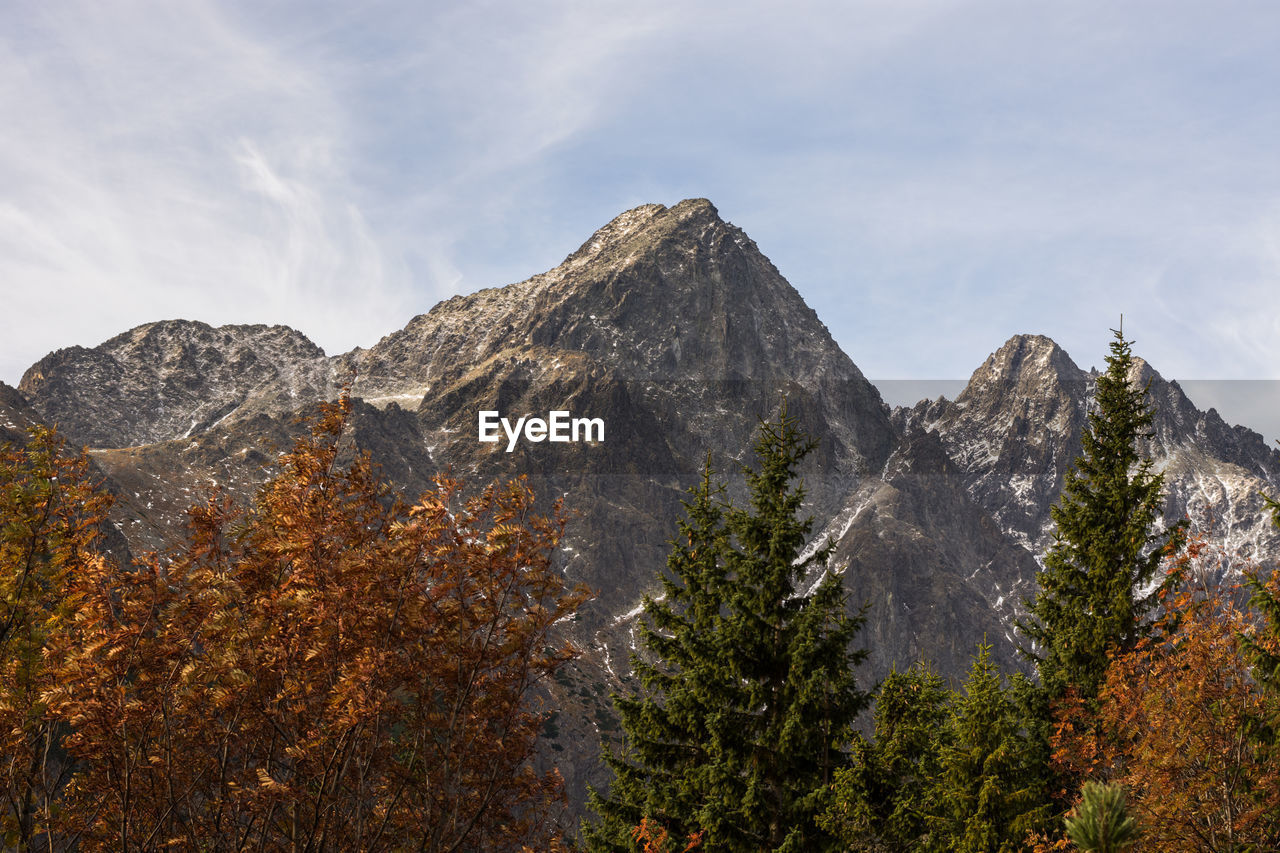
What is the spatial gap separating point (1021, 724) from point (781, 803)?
895 centimetres

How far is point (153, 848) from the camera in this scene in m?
12.0

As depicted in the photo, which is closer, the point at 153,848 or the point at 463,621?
the point at 153,848

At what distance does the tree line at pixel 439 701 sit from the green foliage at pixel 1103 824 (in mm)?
22

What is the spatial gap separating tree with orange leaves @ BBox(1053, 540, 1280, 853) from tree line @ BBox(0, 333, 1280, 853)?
70 millimetres

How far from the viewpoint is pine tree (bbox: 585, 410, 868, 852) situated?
851 inches

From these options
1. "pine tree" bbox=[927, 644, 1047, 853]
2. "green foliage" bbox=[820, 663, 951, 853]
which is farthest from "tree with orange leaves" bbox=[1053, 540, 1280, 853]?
"green foliage" bbox=[820, 663, 951, 853]

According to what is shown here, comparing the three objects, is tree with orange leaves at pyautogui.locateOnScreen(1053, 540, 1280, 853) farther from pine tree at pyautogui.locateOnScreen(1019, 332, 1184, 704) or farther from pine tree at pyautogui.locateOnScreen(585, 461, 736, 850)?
pine tree at pyautogui.locateOnScreen(585, 461, 736, 850)

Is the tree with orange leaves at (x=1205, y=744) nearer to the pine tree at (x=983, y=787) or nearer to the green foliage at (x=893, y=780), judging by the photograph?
the pine tree at (x=983, y=787)

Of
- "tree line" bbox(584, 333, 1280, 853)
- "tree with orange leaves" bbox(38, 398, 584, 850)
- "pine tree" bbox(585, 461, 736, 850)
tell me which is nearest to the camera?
"tree with orange leaves" bbox(38, 398, 584, 850)

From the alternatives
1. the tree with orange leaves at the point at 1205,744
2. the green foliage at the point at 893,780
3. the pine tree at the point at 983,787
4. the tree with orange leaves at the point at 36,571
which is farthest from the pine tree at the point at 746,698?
the tree with orange leaves at the point at 36,571

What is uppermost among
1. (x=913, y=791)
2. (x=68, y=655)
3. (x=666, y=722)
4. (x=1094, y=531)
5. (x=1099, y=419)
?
(x=1099, y=419)

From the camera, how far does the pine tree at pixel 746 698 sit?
21.6 metres

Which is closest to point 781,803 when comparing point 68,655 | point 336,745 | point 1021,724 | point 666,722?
point 666,722

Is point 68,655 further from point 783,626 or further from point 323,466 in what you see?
point 783,626
